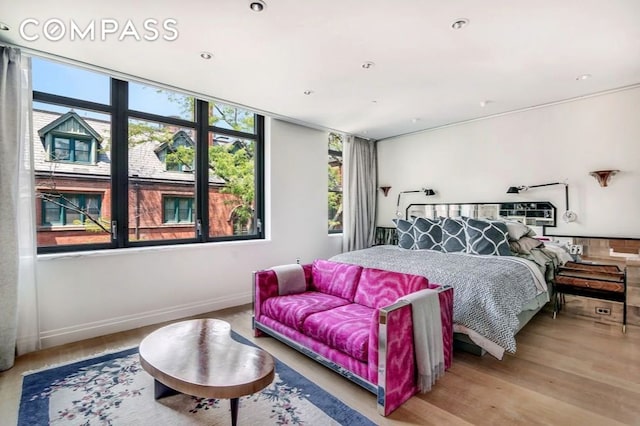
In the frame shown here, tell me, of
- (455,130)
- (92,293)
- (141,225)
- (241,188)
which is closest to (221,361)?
(92,293)

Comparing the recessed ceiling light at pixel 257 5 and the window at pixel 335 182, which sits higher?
the recessed ceiling light at pixel 257 5

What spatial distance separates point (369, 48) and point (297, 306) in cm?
227

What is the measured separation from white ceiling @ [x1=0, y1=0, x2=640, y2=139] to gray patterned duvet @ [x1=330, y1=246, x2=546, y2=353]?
74.0 inches

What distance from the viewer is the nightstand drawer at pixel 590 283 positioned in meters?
3.08

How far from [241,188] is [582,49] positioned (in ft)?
12.7

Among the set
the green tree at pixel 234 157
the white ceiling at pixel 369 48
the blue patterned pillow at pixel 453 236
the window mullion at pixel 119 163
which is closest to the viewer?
the white ceiling at pixel 369 48

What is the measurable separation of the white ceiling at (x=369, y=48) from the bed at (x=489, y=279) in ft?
5.44

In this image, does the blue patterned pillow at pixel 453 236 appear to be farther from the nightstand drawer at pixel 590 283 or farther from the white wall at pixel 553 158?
the white wall at pixel 553 158

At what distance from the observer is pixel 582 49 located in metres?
2.65

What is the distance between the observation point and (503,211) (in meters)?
4.32

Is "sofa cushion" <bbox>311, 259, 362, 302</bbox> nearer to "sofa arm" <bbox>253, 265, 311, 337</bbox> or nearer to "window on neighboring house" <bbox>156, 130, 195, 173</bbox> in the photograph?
"sofa arm" <bbox>253, 265, 311, 337</bbox>

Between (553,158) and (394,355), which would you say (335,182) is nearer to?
(553,158)

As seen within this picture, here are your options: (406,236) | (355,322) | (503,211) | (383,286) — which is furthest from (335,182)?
(355,322)

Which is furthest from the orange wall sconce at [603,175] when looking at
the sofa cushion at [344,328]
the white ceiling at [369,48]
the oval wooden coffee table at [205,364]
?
the oval wooden coffee table at [205,364]
